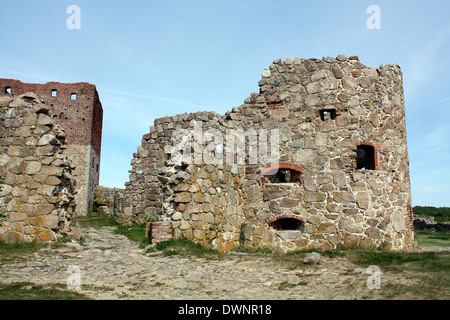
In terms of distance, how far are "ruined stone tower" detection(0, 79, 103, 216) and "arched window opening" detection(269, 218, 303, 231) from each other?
1757 cm

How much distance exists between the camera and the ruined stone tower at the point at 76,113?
80.1ft

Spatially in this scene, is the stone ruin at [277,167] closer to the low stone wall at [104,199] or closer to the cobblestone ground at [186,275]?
the cobblestone ground at [186,275]

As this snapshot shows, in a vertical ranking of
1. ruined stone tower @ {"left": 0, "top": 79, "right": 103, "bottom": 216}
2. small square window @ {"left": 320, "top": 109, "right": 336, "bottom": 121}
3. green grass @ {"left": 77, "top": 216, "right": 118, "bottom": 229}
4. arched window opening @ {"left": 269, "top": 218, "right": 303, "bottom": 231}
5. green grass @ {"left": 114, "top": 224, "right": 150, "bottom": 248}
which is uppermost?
ruined stone tower @ {"left": 0, "top": 79, "right": 103, "bottom": 216}

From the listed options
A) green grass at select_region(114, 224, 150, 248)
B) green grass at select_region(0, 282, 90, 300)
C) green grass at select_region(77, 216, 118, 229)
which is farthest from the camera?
green grass at select_region(77, 216, 118, 229)

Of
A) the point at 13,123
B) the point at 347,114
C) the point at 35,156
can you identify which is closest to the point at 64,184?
the point at 35,156

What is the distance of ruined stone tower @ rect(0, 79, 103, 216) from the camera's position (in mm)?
24406

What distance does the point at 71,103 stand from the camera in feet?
82.0

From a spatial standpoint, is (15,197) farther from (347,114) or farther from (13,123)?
(347,114)

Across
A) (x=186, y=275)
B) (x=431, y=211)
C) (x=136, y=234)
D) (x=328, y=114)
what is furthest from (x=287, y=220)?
(x=431, y=211)

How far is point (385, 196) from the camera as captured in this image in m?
9.59

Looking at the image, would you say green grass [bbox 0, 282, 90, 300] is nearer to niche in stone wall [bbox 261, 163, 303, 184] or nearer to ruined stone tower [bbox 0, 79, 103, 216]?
niche in stone wall [bbox 261, 163, 303, 184]

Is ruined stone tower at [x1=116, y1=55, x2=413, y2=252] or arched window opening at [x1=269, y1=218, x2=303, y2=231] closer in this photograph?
ruined stone tower at [x1=116, y1=55, x2=413, y2=252]

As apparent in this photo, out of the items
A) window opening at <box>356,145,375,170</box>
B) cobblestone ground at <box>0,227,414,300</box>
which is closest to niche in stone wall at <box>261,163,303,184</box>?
window opening at <box>356,145,375,170</box>
